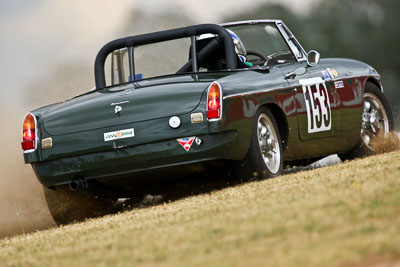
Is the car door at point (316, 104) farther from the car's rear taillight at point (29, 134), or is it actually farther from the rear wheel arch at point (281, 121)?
the car's rear taillight at point (29, 134)

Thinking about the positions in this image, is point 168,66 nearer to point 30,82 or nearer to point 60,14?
point 30,82

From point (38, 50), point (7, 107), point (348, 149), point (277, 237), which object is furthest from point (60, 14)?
point (277, 237)

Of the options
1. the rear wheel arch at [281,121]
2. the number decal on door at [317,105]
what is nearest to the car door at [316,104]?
the number decal on door at [317,105]

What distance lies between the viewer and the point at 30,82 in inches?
941

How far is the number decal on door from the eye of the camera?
9523mm

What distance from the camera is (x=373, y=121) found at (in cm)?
1088

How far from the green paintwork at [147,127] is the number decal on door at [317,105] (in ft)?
1.97

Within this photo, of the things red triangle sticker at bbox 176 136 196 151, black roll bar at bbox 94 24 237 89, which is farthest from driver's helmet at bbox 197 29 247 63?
red triangle sticker at bbox 176 136 196 151

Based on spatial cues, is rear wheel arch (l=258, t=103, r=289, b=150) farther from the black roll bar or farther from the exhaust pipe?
the exhaust pipe

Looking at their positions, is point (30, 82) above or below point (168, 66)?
below

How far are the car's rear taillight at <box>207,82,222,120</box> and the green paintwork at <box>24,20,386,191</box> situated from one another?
0.16ft

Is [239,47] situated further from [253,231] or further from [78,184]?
[253,231]

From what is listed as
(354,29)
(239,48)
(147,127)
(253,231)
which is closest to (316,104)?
(239,48)

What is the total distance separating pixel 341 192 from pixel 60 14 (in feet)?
80.3
